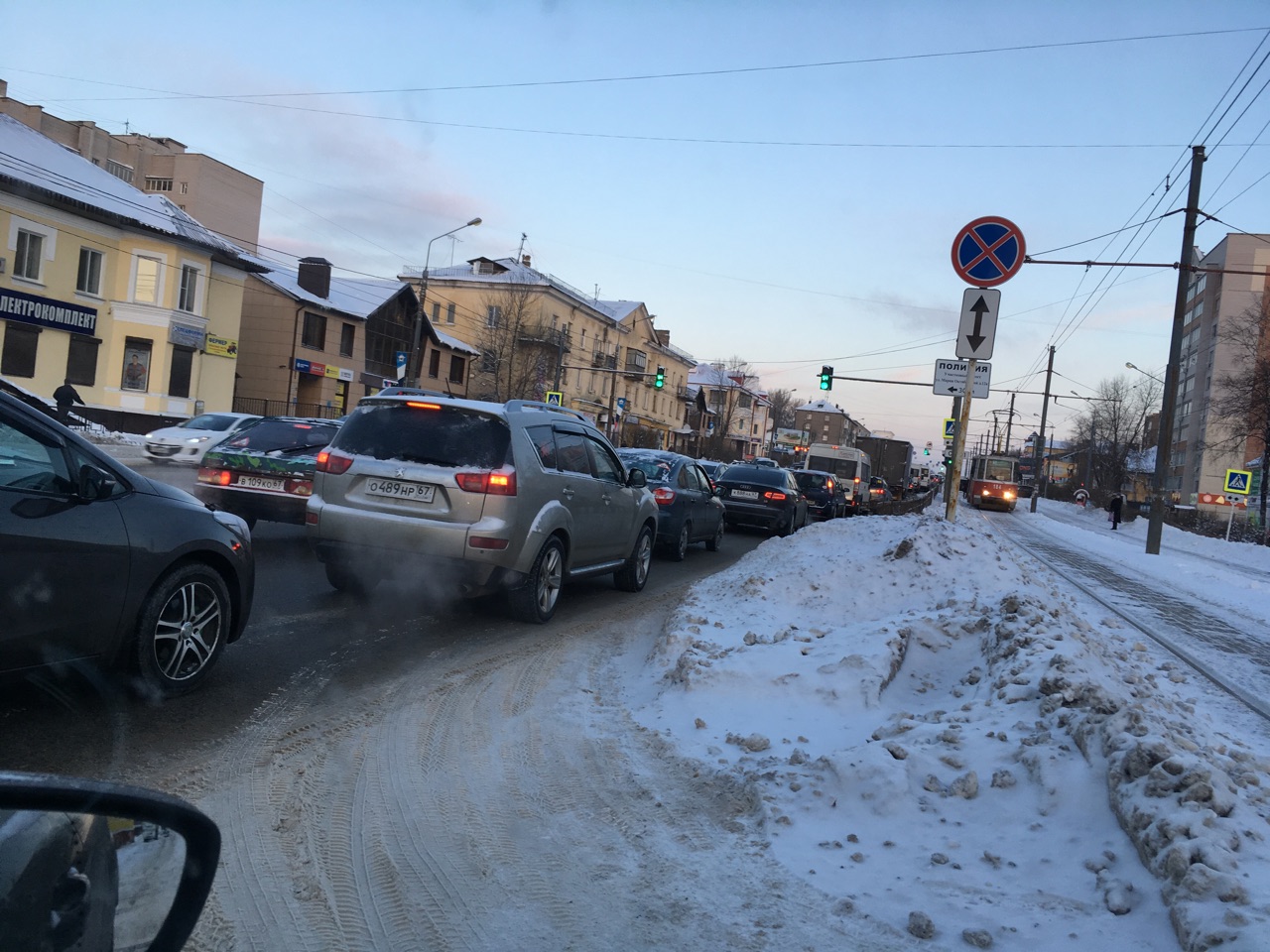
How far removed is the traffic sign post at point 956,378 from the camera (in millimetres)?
11180

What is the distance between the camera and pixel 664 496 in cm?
1380

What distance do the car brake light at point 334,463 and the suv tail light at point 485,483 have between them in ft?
3.18

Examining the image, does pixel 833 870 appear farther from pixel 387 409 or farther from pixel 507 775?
pixel 387 409

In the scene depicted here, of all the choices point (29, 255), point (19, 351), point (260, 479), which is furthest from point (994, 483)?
point (260, 479)

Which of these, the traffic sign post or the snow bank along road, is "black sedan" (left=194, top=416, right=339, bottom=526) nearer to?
the snow bank along road

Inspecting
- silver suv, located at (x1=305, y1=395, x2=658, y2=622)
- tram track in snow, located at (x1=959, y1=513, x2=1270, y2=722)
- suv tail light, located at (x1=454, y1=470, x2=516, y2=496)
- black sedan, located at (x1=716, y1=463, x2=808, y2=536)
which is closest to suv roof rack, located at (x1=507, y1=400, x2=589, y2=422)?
silver suv, located at (x1=305, y1=395, x2=658, y2=622)

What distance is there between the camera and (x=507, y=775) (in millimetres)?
4332

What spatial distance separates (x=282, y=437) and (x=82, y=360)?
26.8 metres

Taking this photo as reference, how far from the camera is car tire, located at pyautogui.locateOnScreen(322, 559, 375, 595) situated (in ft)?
25.0

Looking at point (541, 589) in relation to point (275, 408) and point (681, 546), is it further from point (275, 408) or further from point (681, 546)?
point (275, 408)

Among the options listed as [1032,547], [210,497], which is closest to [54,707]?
[210,497]

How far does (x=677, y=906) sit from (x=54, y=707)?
3.35m

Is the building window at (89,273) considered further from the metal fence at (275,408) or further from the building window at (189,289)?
the metal fence at (275,408)

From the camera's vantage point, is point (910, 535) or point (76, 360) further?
point (76, 360)
